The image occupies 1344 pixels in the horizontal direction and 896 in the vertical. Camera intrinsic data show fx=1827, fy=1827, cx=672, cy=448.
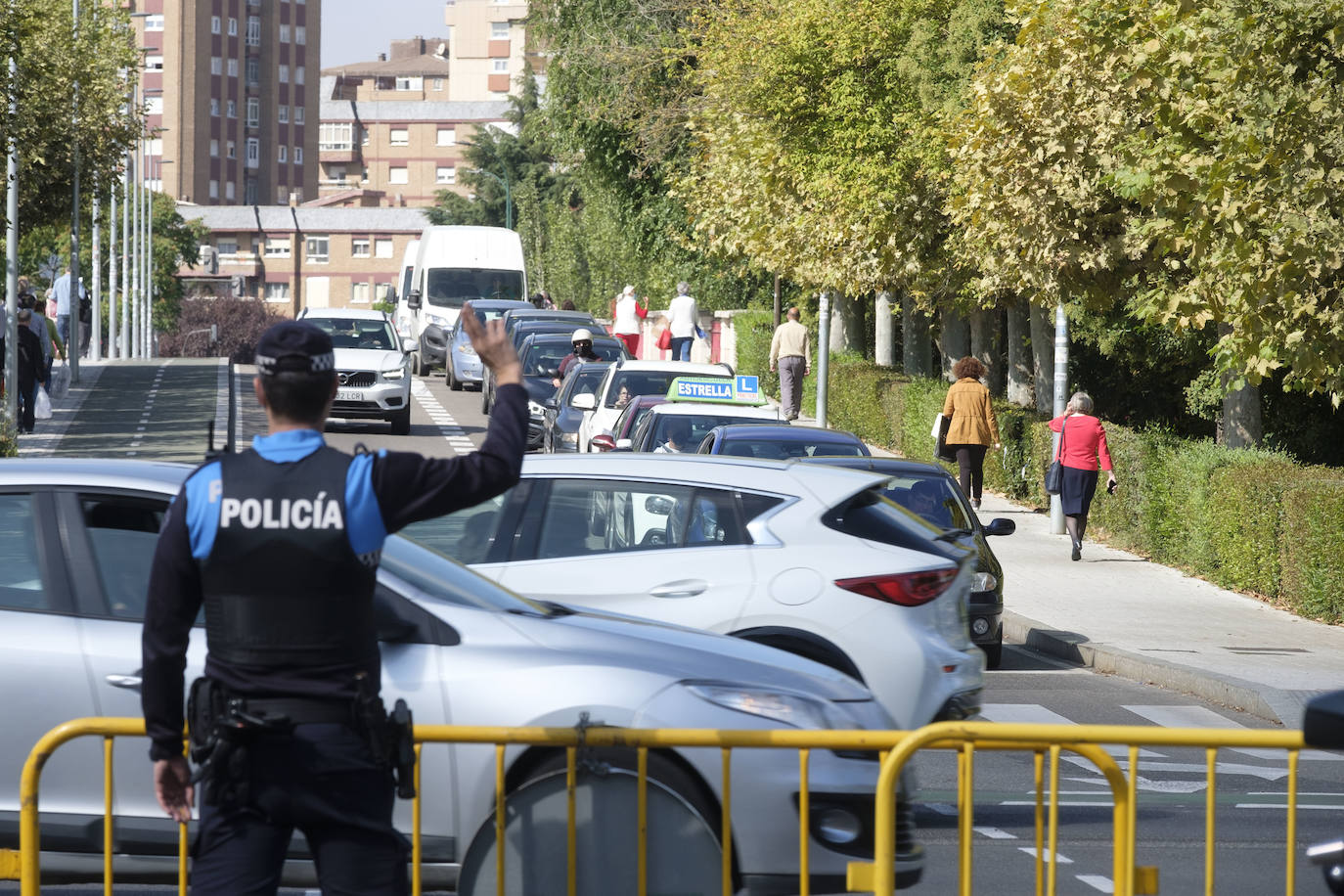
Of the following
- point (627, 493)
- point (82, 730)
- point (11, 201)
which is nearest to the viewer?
point (82, 730)

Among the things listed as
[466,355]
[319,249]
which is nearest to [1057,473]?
[466,355]

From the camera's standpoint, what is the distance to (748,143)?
105 feet

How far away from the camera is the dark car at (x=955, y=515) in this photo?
41.4ft

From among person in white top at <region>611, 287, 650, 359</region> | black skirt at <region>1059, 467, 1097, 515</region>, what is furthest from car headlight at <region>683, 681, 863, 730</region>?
person in white top at <region>611, 287, 650, 359</region>

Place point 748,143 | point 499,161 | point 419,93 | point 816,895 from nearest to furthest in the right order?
point 816,895 < point 748,143 < point 499,161 < point 419,93

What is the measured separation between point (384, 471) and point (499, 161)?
9364cm

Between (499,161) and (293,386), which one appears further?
(499,161)

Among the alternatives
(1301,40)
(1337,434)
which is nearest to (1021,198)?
(1301,40)

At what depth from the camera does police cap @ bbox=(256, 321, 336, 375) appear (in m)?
3.87

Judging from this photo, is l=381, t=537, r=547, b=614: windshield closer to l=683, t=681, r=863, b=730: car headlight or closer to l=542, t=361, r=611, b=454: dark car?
l=683, t=681, r=863, b=730: car headlight

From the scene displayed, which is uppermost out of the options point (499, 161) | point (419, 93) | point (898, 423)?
point (419, 93)

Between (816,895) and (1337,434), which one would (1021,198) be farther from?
(816,895)

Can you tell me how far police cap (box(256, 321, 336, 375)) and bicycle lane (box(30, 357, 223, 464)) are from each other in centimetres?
1332

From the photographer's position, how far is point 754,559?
26.5 ft
